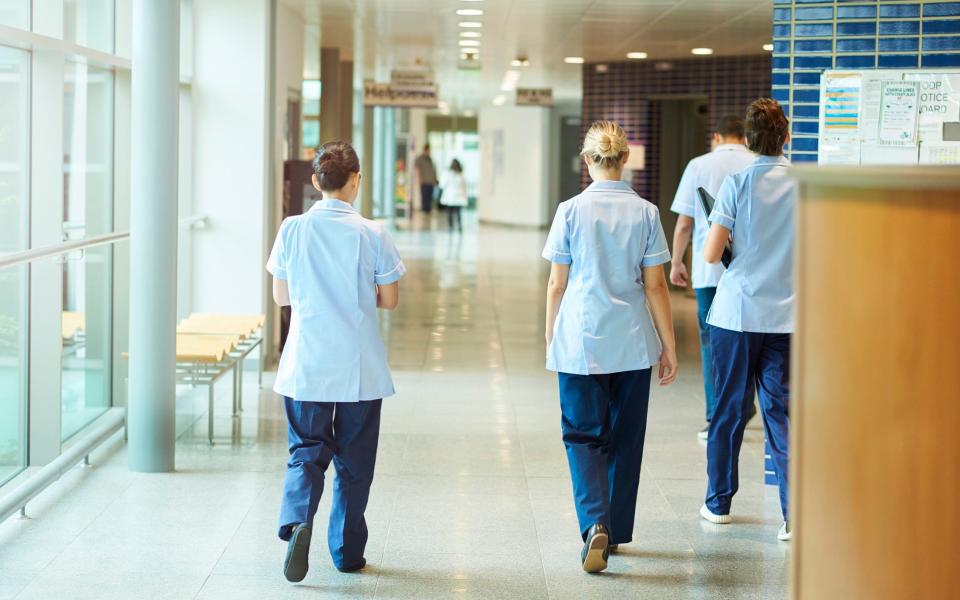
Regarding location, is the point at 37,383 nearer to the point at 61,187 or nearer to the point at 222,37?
the point at 61,187

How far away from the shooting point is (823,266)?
7.68ft

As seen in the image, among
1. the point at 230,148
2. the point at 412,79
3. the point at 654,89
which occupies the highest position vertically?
the point at 412,79

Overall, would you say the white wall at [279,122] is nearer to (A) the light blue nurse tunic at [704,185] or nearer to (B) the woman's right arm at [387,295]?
(A) the light blue nurse tunic at [704,185]

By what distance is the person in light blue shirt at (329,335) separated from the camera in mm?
4176

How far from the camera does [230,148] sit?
8906 millimetres

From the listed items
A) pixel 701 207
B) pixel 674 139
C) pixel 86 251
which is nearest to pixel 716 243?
pixel 701 207

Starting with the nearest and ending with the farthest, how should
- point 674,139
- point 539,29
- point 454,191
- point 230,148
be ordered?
1. point 230,148
2. point 539,29
3. point 674,139
4. point 454,191

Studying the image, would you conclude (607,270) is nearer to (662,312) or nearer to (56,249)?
(662,312)

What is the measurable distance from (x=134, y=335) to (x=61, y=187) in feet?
2.53

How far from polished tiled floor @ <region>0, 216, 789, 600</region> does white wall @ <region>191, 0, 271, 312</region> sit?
3.63 ft

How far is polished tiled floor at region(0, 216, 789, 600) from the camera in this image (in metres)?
4.29

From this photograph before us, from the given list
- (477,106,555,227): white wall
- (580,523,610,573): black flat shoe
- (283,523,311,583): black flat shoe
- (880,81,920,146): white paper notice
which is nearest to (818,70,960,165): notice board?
(880,81,920,146): white paper notice

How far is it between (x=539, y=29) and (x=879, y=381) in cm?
1060

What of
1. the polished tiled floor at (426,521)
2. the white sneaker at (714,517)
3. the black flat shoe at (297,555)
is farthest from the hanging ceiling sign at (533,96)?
the black flat shoe at (297,555)
